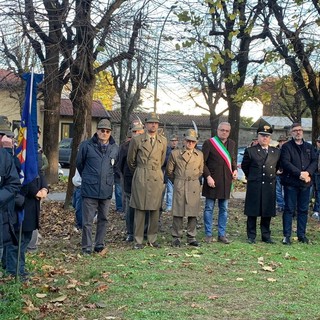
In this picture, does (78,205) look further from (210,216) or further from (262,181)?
(262,181)

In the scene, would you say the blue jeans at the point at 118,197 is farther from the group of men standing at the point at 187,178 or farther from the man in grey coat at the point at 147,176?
the man in grey coat at the point at 147,176

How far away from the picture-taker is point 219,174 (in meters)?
10.2

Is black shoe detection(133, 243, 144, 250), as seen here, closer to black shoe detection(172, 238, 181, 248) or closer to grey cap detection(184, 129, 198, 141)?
black shoe detection(172, 238, 181, 248)

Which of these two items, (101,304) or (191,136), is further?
(191,136)

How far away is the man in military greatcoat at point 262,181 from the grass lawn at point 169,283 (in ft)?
1.59

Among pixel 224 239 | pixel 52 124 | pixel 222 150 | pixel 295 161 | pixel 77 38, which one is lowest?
pixel 224 239

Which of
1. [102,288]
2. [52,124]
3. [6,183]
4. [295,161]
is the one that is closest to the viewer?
[6,183]

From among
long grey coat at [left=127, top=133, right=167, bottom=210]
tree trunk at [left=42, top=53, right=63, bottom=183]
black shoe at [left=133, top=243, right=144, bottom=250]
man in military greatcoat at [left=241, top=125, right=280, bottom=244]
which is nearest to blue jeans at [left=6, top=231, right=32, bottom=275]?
black shoe at [left=133, top=243, right=144, bottom=250]

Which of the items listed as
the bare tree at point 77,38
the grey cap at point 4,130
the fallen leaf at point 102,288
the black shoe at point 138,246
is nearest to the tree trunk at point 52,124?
the bare tree at point 77,38

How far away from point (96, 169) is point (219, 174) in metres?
2.27

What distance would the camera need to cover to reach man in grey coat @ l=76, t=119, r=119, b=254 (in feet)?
30.2

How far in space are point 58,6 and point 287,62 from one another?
6.43 meters

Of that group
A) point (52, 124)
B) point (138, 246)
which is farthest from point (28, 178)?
point (52, 124)

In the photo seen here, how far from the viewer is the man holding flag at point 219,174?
10117 mm
